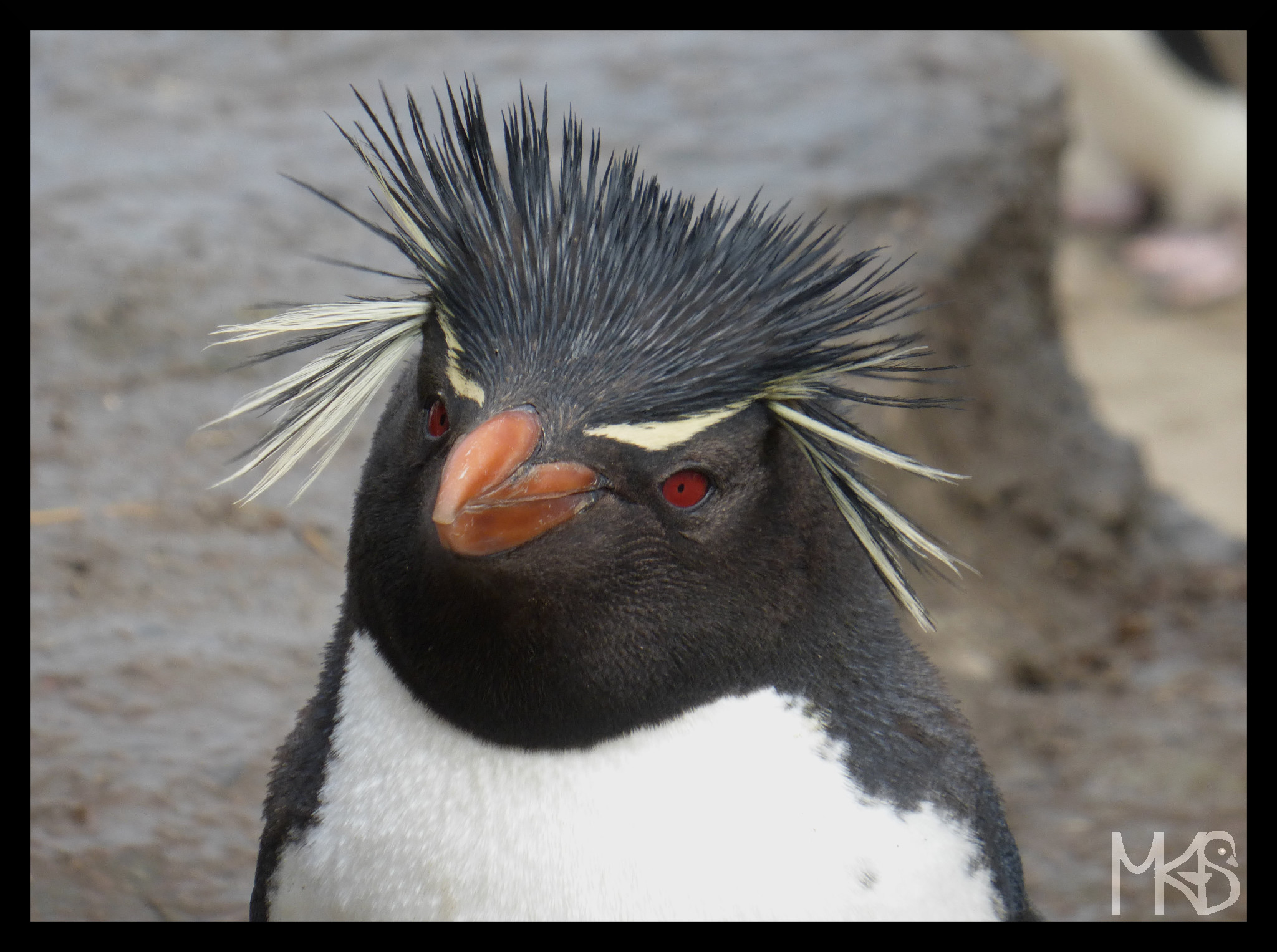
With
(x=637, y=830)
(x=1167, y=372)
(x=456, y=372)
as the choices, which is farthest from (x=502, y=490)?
(x=1167, y=372)

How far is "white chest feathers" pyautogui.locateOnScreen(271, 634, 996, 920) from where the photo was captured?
203 centimetres

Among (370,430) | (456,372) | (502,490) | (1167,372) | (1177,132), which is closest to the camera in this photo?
(502,490)

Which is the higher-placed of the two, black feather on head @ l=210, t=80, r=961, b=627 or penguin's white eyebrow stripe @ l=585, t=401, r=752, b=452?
black feather on head @ l=210, t=80, r=961, b=627

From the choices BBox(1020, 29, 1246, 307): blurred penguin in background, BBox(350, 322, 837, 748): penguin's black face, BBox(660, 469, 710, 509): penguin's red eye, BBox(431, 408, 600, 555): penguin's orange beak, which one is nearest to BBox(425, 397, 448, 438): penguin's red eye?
BBox(350, 322, 837, 748): penguin's black face

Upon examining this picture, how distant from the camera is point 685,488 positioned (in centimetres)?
199

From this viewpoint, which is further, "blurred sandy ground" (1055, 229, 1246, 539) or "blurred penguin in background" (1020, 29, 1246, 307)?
"blurred penguin in background" (1020, 29, 1246, 307)

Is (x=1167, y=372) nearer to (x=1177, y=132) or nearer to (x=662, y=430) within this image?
(x=1177, y=132)

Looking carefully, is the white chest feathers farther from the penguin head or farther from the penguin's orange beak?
the penguin's orange beak

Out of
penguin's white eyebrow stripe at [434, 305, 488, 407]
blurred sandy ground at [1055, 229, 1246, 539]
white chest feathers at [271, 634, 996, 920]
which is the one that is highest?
blurred sandy ground at [1055, 229, 1246, 539]

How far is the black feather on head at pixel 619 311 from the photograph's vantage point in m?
1.96

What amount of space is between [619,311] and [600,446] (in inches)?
8.6

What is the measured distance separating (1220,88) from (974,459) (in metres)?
6.85

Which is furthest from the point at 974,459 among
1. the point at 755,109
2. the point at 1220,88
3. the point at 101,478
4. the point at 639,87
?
the point at 1220,88
